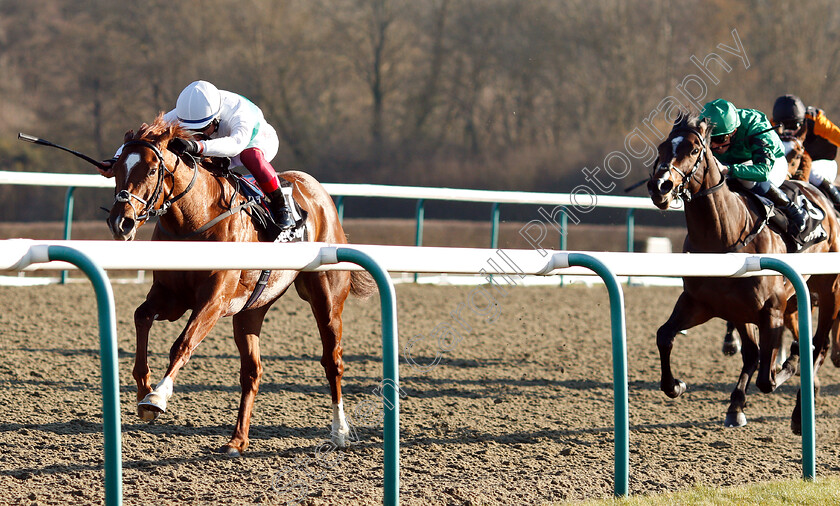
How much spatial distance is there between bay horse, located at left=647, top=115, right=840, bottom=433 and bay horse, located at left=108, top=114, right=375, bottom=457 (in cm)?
171

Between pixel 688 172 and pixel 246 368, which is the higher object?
pixel 688 172

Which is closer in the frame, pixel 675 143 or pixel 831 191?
pixel 675 143

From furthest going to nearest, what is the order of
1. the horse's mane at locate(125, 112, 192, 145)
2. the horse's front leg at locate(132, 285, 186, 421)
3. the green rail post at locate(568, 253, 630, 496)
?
the horse's mane at locate(125, 112, 192, 145)
the horse's front leg at locate(132, 285, 186, 421)
the green rail post at locate(568, 253, 630, 496)

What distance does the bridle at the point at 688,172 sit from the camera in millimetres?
4453

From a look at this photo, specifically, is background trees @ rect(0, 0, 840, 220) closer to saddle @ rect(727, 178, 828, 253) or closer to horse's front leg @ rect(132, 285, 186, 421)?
saddle @ rect(727, 178, 828, 253)

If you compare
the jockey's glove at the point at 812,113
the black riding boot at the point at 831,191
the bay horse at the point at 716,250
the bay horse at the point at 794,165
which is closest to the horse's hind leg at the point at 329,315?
the bay horse at the point at 716,250

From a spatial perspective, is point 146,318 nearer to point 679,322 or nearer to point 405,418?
point 405,418

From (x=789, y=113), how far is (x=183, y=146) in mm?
4044

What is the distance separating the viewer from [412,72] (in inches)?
966

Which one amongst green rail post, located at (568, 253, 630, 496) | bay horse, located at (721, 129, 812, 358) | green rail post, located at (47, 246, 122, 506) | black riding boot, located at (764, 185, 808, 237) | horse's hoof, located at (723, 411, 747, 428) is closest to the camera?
green rail post, located at (47, 246, 122, 506)

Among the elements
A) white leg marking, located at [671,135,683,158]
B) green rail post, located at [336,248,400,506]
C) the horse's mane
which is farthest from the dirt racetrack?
white leg marking, located at [671,135,683,158]

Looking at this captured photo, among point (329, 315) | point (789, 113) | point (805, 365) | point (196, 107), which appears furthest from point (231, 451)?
point (789, 113)

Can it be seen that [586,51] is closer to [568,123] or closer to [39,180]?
[568,123]

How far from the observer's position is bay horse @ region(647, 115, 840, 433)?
452 centimetres
